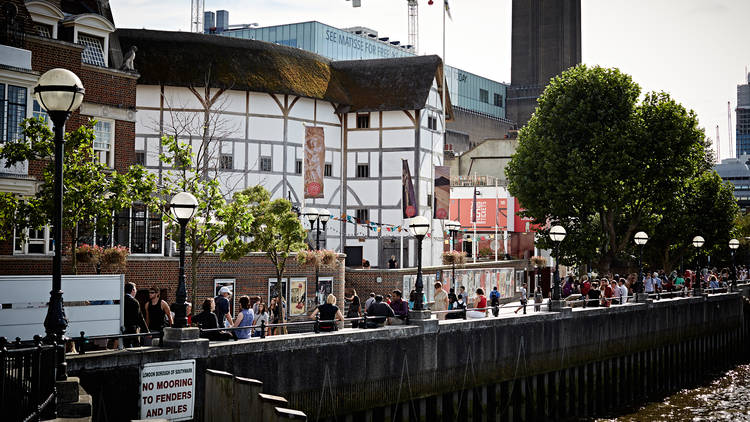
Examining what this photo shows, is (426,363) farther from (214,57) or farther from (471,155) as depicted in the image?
(471,155)

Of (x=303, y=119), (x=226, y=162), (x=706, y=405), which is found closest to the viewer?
(x=706, y=405)

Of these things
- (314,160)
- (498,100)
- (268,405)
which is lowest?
(268,405)

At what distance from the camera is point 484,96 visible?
110500 millimetres

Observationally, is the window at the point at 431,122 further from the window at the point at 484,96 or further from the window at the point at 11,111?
the window at the point at 484,96

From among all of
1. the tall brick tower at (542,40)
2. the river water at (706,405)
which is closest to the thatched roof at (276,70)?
the river water at (706,405)

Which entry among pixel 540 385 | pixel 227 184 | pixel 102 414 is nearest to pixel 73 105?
pixel 102 414

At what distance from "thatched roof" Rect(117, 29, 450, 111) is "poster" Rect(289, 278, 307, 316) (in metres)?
15.1

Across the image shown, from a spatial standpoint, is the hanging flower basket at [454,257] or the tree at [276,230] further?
the hanging flower basket at [454,257]

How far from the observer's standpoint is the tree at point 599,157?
44.3 m

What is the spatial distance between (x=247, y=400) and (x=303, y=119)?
112ft

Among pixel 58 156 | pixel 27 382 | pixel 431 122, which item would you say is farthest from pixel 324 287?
pixel 27 382

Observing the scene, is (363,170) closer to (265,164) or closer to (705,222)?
(265,164)

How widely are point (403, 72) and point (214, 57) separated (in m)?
11.6

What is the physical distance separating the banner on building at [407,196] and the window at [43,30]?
25191 millimetres
